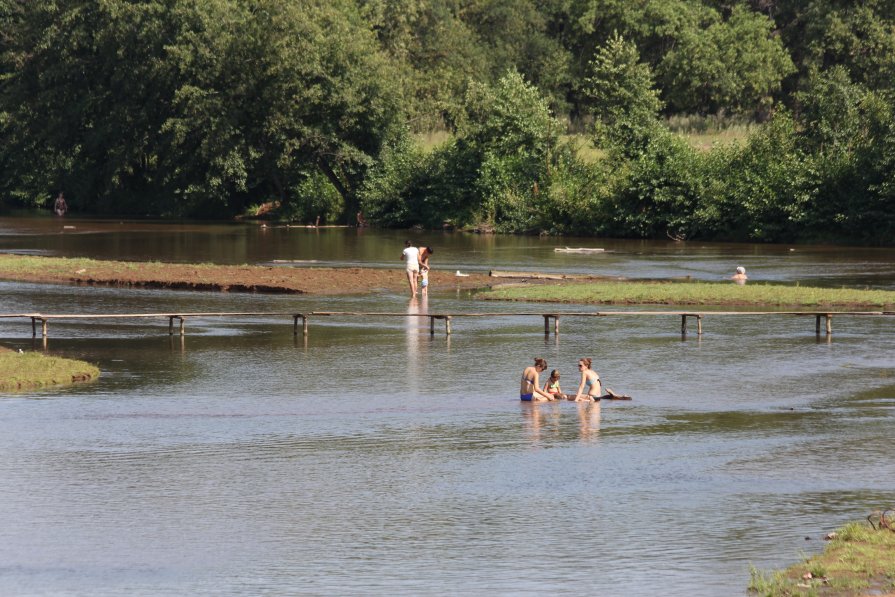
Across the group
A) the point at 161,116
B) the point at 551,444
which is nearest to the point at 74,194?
the point at 161,116

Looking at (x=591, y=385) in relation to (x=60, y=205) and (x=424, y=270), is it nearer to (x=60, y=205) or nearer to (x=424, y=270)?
(x=424, y=270)

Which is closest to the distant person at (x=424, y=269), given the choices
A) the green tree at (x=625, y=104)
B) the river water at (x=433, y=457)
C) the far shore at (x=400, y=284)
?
the far shore at (x=400, y=284)

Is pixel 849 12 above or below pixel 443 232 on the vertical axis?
above

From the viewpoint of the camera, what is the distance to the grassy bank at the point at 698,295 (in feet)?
Answer: 127

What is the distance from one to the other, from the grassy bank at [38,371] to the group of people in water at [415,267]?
14.0 m

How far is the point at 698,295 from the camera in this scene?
39781mm

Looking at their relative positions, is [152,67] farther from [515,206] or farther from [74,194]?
[515,206]

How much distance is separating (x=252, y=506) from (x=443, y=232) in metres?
61.5

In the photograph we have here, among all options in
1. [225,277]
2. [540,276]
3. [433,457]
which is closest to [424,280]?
[540,276]

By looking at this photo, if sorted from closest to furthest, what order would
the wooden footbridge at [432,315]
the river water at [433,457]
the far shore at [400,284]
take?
the river water at [433,457]
the wooden footbridge at [432,315]
the far shore at [400,284]

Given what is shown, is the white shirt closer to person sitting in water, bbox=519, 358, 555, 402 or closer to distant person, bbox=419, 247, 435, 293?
distant person, bbox=419, 247, 435, 293

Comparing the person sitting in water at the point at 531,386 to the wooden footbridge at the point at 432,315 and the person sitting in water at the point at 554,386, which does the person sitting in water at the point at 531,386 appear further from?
the wooden footbridge at the point at 432,315

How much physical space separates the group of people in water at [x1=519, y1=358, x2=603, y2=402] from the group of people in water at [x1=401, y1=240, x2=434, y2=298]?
16.1 metres

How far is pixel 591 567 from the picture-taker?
49.8 feet
